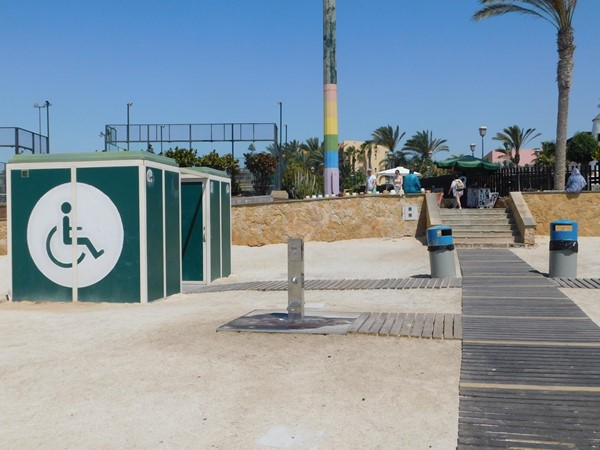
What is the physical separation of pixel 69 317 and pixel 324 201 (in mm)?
13146

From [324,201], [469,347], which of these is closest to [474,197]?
[324,201]

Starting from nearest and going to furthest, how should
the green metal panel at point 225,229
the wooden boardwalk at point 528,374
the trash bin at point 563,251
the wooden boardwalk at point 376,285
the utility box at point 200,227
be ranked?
the wooden boardwalk at point 528,374, the wooden boardwalk at point 376,285, the trash bin at point 563,251, the utility box at point 200,227, the green metal panel at point 225,229

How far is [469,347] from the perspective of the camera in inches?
252

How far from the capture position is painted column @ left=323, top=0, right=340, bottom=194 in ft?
88.6

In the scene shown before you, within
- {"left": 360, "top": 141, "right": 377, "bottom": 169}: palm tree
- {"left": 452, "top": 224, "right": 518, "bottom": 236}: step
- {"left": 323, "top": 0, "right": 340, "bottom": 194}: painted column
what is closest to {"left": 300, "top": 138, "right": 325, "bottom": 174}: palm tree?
{"left": 360, "top": 141, "right": 377, "bottom": 169}: palm tree

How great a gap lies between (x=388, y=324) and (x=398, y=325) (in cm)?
12

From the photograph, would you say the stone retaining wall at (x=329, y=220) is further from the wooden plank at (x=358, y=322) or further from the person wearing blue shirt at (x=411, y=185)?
the wooden plank at (x=358, y=322)

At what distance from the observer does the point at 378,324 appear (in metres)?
7.43

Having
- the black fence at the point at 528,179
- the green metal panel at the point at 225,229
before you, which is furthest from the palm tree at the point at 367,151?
the green metal panel at the point at 225,229

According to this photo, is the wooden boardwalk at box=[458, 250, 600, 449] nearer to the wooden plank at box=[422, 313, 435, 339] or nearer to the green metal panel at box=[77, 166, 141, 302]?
the wooden plank at box=[422, 313, 435, 339]

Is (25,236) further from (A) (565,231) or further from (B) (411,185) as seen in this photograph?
(B) (411,185)

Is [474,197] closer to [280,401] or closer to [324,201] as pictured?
[324,201]

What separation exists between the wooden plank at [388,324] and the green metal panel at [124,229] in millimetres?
4116

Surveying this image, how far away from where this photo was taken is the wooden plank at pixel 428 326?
683 centimetres
